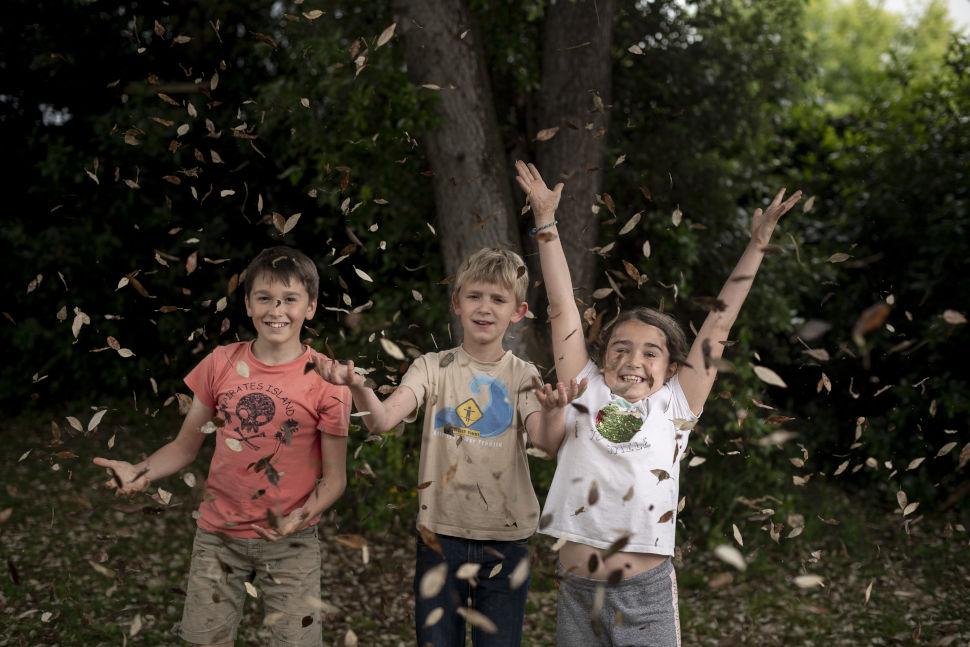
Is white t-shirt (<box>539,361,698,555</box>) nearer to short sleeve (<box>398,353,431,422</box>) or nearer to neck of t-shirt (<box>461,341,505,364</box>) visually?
neck of t-shirt (<box>461,341,505,364</box>)

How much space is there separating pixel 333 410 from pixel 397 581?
110 inches

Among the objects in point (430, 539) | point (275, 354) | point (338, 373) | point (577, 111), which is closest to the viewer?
point (338, 373)

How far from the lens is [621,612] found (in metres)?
2.81

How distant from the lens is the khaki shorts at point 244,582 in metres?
3.07

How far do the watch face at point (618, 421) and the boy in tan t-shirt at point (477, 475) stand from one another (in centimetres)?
16

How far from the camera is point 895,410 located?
6.81 m

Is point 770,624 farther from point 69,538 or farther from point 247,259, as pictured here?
point 247,259

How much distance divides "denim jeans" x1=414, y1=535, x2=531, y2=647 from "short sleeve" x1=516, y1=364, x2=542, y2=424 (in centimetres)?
41

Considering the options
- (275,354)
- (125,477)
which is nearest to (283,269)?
(275,354)

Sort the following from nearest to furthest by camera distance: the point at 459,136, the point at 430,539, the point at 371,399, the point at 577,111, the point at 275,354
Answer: the point at 371,399
the point at 430,539
the point at 275,354
the point at 459,136
the point at 577,111

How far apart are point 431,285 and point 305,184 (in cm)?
152

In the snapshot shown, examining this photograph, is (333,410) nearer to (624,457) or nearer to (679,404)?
(624,457)

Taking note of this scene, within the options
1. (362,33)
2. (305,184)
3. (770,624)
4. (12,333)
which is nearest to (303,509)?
(770,624)

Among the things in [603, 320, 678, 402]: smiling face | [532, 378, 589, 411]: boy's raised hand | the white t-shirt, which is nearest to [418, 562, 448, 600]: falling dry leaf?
the white t-shirt
